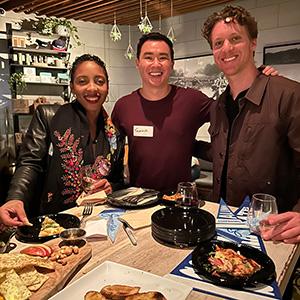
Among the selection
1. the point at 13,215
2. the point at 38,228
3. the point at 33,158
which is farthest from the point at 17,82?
the point at 38,228

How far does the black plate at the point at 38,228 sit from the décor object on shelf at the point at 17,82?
4.34 m

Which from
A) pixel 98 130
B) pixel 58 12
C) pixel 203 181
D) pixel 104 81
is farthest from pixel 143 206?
pixel 58 12

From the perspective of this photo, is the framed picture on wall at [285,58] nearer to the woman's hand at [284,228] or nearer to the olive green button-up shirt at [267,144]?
the olive green button-up shirt at [267,144]

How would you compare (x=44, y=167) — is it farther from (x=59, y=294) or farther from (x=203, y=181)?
(x=203, y=181)

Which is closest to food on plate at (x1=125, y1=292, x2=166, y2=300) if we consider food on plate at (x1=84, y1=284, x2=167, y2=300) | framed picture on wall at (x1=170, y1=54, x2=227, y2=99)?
food on plate at (x1=84, y1=284, x2=167, y2=300)

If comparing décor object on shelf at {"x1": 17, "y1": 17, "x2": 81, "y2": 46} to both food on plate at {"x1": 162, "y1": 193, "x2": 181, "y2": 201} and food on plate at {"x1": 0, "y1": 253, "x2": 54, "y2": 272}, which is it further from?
food on plate at {"x1": 0, "y1": 253, "x2": 54, "y2": 272}

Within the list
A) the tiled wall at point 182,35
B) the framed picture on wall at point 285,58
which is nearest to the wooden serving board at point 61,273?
the tiled wall at point 182,35

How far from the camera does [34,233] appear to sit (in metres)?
1.17

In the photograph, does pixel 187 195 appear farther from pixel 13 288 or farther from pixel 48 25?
pixel 48 25

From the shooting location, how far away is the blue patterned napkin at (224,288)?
2.64ft

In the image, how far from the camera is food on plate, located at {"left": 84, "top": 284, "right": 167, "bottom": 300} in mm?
750

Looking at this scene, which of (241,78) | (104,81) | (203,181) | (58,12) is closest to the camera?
(241,78)

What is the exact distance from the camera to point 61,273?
0.85 m

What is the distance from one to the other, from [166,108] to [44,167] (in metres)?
0.93
